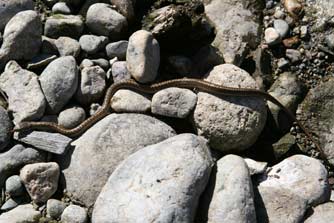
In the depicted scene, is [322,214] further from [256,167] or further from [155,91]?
[155,91]

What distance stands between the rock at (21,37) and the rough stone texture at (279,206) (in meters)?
3.87

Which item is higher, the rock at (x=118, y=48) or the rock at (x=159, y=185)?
the rock at (x=118, y=48)

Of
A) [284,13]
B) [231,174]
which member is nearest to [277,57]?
[284,13]

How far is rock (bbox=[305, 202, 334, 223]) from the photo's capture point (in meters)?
7.08

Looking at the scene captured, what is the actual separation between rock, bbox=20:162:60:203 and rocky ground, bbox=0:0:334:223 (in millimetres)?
13

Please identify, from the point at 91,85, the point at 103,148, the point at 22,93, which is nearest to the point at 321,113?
the point at 103,148

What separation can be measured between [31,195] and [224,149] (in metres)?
2.71

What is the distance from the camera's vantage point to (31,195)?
722cm

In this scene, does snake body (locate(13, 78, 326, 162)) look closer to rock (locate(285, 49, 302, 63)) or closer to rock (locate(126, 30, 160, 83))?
rock (locate(126, 30, 160, 83))

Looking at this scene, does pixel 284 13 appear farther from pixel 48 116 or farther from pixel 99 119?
pixel 48 116

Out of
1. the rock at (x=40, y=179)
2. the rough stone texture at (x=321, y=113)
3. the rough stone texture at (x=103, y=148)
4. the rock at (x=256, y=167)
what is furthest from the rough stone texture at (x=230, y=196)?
the rock at (x=40, y=179)

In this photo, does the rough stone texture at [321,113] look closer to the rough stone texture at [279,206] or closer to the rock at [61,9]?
the rough stone texture at [279,206]

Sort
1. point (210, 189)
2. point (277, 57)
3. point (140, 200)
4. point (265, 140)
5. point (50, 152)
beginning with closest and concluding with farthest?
point (140, 200) < point (210, 189) < point (50, 152) < point (265, 140) < point (277, 57)

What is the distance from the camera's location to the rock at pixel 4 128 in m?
7.45
